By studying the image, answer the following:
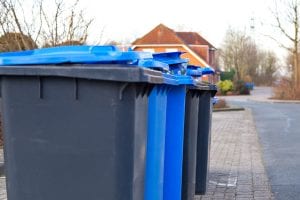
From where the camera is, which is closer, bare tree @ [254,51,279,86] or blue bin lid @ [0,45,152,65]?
blue bin lid @ [0,45,152,65]

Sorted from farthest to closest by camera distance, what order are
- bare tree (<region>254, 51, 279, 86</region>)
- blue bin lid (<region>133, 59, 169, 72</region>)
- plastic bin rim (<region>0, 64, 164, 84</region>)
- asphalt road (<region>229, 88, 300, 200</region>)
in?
bare tree (<region>254, 51, 279, 86</region>), asphalt road (<region>229, 88, 300, 200</region>), blue bin lid (<region>133, 59, 169, 72</region>), plastic bin rim (<region>0, 64, 164, 84</region>)

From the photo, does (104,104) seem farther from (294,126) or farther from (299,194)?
(294,126)

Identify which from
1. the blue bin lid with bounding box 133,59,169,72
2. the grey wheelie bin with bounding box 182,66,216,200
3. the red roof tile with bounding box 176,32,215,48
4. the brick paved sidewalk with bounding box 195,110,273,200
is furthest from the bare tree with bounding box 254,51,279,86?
the blue bin lid with bounding box 133,59,169,72

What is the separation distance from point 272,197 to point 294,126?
12.8 metres

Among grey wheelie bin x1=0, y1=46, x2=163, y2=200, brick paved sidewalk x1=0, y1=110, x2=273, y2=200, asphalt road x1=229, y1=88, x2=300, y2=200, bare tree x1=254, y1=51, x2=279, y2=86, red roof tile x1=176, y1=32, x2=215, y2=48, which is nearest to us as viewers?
grey wheelie bin x1=0, y1=46, x2=163, y2=200

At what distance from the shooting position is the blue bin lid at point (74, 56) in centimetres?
371

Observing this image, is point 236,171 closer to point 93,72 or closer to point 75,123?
point 75,123

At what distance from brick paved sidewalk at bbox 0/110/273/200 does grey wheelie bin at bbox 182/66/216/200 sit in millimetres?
427

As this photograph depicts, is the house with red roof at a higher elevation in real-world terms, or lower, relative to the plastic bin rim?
higher

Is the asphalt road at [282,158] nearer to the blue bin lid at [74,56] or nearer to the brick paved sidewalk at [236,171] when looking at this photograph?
the brick paved sidewalk at [236,171]

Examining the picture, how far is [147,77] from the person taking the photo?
139 inches

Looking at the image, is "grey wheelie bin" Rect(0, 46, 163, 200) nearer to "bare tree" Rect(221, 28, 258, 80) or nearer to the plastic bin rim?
the plastic bin rim

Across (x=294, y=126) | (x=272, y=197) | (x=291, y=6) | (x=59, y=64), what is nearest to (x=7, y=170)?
(x=59, y=64)

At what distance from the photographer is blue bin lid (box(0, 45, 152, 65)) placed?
12.2 feet
